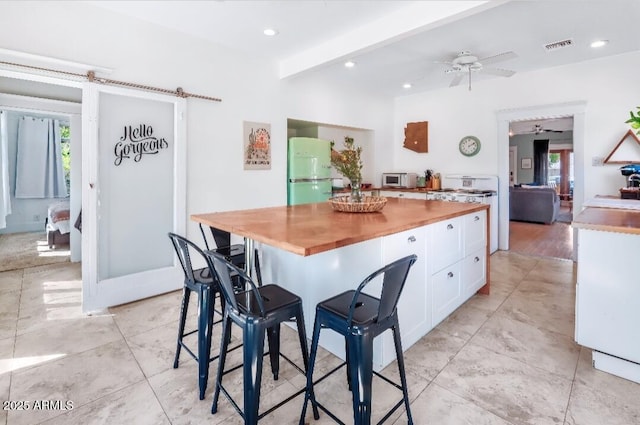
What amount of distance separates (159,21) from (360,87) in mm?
3224

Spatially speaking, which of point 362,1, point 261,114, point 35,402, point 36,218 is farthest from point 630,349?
point 36,218

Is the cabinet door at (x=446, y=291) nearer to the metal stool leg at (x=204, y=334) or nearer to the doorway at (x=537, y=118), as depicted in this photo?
the metal stool leg at (x=204, y=334)

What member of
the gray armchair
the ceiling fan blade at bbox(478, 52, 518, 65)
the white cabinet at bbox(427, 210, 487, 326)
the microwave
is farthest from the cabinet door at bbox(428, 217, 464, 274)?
the gray armchair

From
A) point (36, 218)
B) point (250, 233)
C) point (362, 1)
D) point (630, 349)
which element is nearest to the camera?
point (250, 233)

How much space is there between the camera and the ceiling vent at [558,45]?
3.66m

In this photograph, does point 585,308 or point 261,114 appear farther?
point 261,114

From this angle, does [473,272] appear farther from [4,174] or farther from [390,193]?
[4,174]

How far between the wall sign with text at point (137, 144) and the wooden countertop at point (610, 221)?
3.50 m

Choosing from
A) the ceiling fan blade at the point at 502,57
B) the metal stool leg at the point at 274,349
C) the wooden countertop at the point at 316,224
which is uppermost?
the ceiling fan blade at the point at 502,57

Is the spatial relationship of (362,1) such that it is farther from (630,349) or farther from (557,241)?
(557,241)

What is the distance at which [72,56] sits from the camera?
2785mm

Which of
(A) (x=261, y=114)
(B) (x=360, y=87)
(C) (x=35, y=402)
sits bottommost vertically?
(C) (x=35, y=402)

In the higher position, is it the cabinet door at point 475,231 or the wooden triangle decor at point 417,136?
the wooden triangle decor at point 417,136

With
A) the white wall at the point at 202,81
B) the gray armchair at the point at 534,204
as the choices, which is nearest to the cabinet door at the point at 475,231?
the white wall at the point at 202,81
